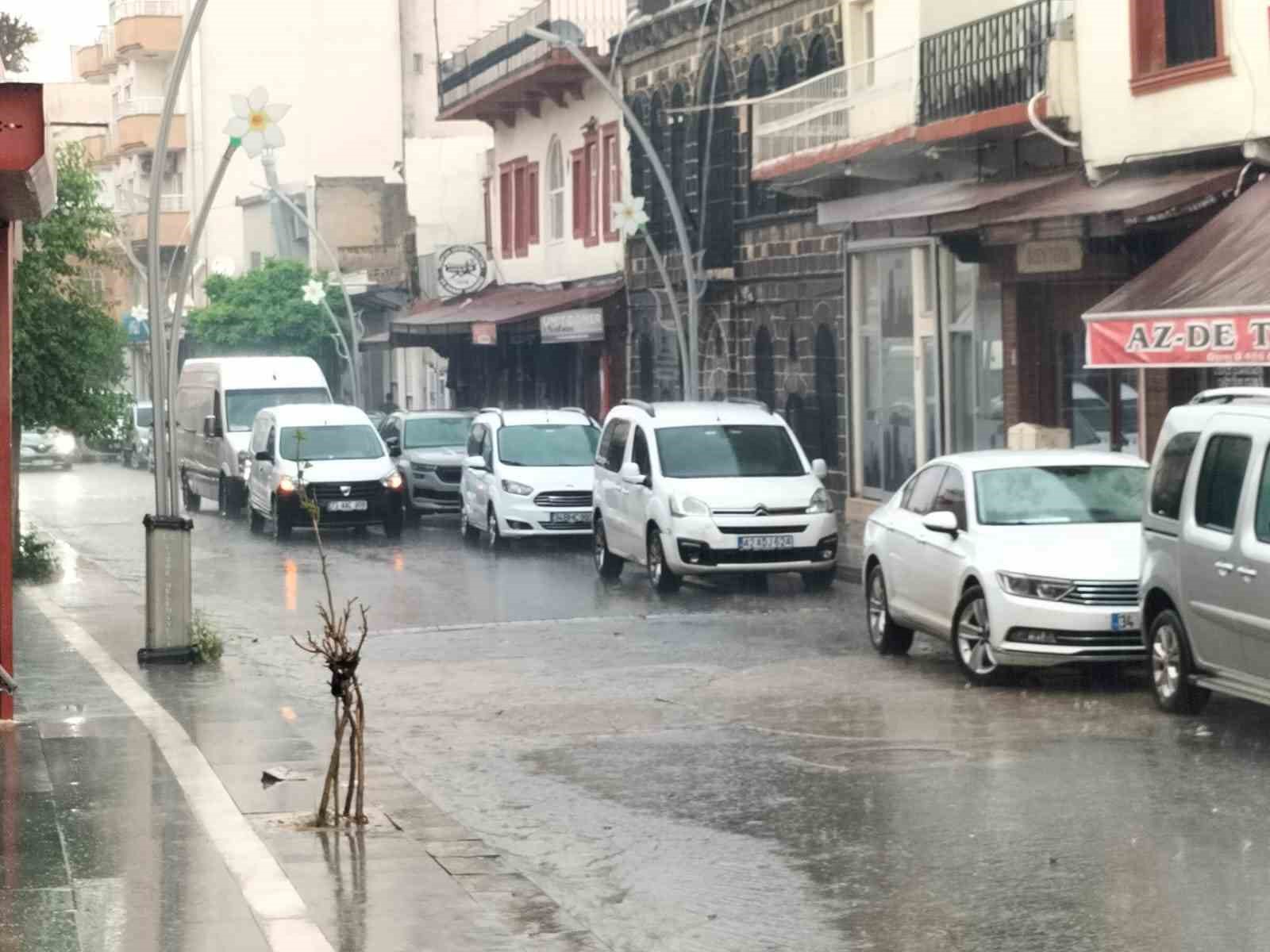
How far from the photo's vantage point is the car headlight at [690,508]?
75.1 feet

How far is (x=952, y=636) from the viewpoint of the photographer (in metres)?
15.7

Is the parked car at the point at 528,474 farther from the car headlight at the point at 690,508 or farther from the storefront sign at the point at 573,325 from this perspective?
the storefront sign at the point at 573,325

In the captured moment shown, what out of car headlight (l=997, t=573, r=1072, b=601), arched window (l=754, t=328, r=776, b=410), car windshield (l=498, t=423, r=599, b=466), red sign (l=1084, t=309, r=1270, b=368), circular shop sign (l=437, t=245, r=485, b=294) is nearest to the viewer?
car headlight (l=997, t=573, r=1072, b=601)

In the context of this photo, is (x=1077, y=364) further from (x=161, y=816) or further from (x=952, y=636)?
(x=161, y=816)

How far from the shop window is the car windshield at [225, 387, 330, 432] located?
19384 millimetres

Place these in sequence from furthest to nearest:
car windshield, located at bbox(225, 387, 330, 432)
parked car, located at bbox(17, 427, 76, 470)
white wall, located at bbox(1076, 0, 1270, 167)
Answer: parked car, located at bbox(17, 427, 76, 470), car windshield, located at bbox(225, 387, 330, 432), white wall, located at bbox(1076, 0, 1270, 167)

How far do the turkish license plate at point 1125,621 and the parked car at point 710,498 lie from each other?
830 centimetres

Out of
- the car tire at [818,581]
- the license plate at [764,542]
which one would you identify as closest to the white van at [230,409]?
the car tire at [818,581]

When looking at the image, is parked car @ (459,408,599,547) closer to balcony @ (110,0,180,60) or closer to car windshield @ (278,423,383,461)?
car windshield @ (278,423,383,461)

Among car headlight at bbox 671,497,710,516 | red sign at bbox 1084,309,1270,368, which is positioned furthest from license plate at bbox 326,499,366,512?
red sign at bbox 1084,309,1270,368

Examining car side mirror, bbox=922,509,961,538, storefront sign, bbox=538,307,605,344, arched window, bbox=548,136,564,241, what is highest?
arched window, bbox=548,136,564,241

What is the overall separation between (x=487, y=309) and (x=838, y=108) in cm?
2101

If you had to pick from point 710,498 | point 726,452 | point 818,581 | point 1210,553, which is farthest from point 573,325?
point 1210,553

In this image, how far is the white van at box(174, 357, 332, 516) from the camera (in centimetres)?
3916
